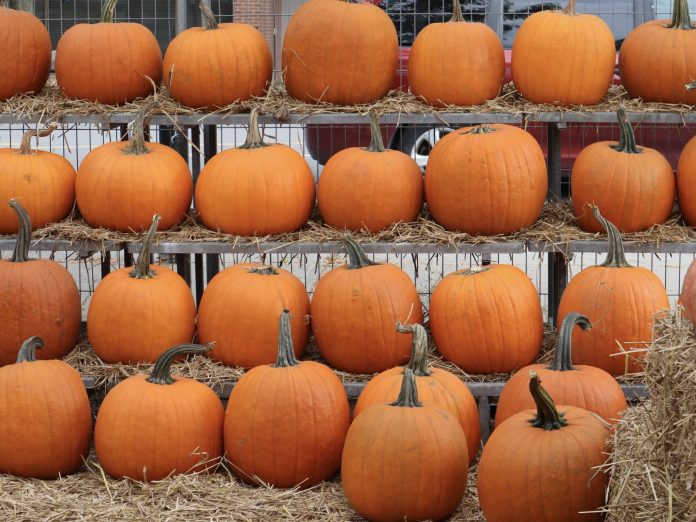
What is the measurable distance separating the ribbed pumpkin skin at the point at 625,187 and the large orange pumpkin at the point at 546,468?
5.36 ft

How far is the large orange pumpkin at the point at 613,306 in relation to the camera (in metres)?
4.36

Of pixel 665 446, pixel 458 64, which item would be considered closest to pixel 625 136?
pixel 458 64

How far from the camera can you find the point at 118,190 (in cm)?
485

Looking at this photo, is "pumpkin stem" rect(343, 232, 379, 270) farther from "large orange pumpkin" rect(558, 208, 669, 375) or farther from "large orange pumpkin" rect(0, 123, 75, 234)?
"large orange pumpkin" rect(0, 123, 75, 234)

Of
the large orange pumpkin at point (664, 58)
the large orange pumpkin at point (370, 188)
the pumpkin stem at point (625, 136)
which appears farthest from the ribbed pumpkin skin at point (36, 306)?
the large orange pumpkin at point (664, 58)

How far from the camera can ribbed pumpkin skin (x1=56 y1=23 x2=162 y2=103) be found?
5227 mm

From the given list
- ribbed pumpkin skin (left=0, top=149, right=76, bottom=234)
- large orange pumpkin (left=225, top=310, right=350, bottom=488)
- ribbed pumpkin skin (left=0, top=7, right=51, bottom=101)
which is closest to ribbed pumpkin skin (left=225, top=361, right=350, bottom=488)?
large orange pumpkin (left=225, top=310, right=350, bottom=488)

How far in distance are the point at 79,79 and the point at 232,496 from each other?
237cm

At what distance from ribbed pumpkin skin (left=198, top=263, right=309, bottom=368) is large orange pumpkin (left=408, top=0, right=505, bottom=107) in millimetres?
1233

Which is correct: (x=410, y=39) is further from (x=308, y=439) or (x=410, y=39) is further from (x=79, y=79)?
(x=308, y=439)

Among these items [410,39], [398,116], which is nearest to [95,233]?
[398,116]

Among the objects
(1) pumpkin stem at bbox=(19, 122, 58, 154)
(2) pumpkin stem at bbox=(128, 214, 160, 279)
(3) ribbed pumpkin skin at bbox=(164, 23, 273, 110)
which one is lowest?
(2) pumpkin stem at bbox=(128, 214, 160, 279)

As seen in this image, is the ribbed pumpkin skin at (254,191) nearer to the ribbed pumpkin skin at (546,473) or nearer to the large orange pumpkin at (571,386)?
the large orange pumpkin at (571,386)

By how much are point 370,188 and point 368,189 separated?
0.01 m
